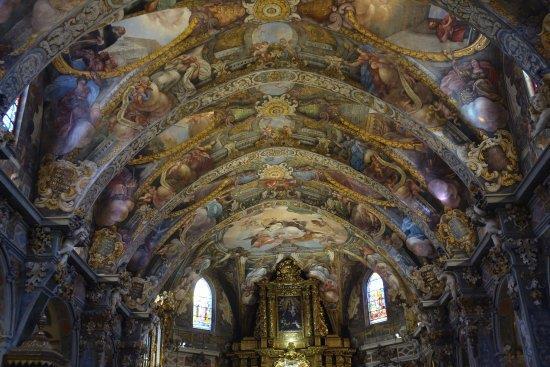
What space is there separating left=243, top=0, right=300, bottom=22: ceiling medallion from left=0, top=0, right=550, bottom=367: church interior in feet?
0.17

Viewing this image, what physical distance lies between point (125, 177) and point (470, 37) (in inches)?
379

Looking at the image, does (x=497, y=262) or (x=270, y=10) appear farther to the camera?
(x=497, y=262)

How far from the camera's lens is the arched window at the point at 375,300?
27.8m

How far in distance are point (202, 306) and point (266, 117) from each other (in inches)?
528

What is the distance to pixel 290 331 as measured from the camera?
29.3 metres

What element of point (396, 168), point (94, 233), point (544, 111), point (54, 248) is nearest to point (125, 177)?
point (94, 233)

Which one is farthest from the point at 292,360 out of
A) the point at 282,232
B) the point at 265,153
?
the point at 265,153

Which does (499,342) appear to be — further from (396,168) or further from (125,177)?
(125,177)

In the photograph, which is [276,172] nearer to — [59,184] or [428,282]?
[428,282]

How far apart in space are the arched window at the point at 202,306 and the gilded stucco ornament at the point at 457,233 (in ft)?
47.1

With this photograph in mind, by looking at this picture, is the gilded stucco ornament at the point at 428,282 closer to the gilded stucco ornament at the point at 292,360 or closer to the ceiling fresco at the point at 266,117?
the ceiling fresco at the point at 266,117

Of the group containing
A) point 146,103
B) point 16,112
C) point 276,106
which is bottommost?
point 16,112

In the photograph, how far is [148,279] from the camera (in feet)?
68.5

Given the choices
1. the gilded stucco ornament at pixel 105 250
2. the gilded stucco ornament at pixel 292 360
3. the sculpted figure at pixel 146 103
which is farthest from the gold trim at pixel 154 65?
the gilded stucco ornament at pixel 292 360
